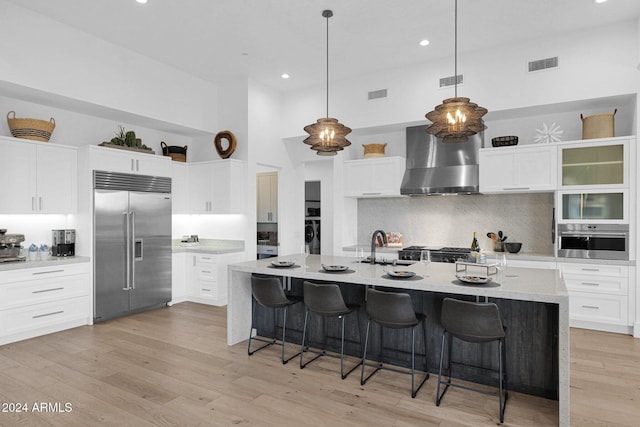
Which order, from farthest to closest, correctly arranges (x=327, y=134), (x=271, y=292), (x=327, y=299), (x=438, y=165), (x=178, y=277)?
(x=178, y=277)
(x=438, y=165)
(x=327, y=134)
(x=271, y=292)
(x=327, y=299)

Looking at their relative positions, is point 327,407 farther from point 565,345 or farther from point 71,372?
point 71,372

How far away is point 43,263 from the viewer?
4.52 metres

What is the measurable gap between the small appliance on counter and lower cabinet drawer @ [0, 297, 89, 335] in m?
0.58

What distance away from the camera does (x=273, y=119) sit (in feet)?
22.5

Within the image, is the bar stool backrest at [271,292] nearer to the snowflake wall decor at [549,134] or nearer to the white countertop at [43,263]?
the white countertop at [43,263]

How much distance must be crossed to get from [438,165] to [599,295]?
251 cm

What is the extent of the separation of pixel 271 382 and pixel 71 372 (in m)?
1.78

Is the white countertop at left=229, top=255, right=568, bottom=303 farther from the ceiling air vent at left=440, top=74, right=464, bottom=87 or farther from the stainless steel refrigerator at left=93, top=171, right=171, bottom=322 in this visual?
the ceiling air vent at left=440, top=74, right=464, bottom=87

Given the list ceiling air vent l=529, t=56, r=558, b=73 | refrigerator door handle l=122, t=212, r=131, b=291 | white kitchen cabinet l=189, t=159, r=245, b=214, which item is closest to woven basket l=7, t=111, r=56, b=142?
refrigerator door handle l=122, t=212, r=131, b=291

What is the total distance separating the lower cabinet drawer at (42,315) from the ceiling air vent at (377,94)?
483 cm

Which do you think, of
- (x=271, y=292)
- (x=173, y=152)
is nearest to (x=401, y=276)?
(x=271, y=292)

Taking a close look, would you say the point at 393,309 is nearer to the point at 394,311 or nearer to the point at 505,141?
the point at 394,311

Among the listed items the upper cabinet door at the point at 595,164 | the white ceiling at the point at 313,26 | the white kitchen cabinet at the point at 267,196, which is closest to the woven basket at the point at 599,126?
the upper cabinet door at the point at 595,164

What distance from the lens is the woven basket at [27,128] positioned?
4562 mm
